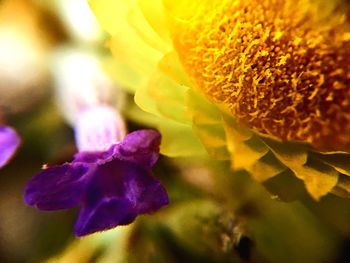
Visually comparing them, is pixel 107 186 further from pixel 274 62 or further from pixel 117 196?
pixel 274 62

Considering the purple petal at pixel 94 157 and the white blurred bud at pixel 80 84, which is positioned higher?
the purple petal at pixel 94 157

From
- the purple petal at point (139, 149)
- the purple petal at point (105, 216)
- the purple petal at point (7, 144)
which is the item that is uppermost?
the purple petal at point (139, 149)

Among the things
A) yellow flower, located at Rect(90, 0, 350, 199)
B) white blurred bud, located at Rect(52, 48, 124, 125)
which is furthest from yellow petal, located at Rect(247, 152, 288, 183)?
white blurred bud, located at Rect(52, 48, 124, 125)

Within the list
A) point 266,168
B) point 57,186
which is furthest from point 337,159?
point 57,186

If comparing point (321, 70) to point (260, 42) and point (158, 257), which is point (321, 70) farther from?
point (158, 257)

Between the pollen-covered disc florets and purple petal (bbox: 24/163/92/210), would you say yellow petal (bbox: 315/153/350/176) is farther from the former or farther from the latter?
purple petal (bbox: 24/163/92/210)

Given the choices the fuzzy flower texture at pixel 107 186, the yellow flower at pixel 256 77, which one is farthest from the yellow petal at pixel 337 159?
the fuzzy flower texture at pixel 107 186

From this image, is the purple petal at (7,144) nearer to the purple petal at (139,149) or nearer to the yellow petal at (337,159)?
the purple petal at (139,149)
